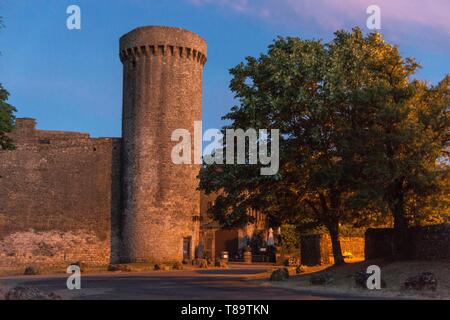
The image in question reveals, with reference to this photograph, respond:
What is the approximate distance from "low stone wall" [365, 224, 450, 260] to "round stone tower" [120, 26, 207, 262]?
20.8 m

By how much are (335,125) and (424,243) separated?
684 centimetres

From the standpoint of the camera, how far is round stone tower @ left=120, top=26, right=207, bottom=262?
45.7 meters

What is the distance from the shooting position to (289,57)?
2752cm

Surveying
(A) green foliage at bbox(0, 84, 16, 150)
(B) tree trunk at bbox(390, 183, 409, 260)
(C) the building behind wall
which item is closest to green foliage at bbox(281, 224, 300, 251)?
(C) the building behind wall

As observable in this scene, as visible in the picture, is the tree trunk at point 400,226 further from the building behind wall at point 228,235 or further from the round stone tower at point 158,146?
the building behind wall at point 228,235

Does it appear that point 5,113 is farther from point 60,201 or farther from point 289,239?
point 289,239

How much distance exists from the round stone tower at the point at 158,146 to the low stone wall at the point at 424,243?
817 inches

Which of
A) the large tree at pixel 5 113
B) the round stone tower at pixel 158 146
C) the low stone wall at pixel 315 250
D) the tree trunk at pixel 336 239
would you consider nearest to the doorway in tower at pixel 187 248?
the round stone tower at pixel 158 146

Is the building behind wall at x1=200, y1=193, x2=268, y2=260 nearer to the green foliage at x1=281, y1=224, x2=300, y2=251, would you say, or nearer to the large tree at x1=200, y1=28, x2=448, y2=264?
the green foliage at x1=281, y1=224, x2=300, y2=251

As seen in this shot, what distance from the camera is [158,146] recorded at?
4656cm

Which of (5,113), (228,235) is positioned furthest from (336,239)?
(228,235)

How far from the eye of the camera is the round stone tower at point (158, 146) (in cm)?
4572
